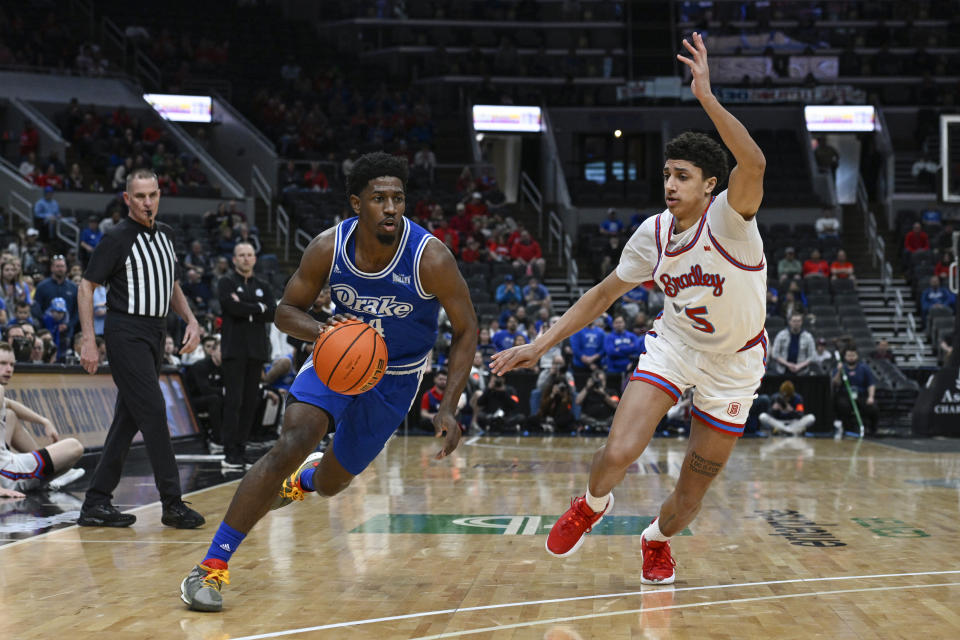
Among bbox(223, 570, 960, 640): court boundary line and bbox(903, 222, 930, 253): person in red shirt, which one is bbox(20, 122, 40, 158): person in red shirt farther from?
bbox(223, 570, 960, 640): court boundary line

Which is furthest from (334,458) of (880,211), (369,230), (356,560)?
(880,211)

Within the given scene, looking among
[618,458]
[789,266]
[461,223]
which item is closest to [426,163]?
[461,223]

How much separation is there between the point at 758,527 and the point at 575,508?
225 centimetres

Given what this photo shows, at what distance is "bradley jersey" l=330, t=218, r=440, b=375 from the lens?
5.07 m

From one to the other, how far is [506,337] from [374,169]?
1324 centimetres

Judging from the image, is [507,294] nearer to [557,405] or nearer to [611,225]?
[557,405]

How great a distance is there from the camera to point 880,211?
30281 mm

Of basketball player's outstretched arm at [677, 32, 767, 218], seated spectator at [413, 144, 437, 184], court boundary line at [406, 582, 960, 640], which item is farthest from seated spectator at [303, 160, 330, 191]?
court boundary line at [406, 582, 960, 640]

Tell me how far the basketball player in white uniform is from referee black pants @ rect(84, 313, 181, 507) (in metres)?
2.65

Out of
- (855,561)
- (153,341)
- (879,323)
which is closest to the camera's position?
(855,561)

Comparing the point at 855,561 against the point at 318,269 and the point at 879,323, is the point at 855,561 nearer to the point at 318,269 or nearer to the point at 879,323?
the point at 318,269

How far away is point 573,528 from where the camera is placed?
17.1ft

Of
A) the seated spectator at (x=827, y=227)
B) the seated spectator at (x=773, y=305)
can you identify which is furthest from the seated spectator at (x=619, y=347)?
the seated spectator at (x=827, y=227)

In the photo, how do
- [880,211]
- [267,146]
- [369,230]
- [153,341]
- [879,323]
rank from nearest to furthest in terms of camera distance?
[369,230] < [153,341] < [879,323] < [267,146] < [880,211]
